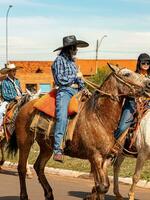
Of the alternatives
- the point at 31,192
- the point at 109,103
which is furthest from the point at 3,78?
the point at 109,103

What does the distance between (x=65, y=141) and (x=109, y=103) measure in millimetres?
955

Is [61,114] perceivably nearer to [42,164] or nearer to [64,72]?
[64,72]

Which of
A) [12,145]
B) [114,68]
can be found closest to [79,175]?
[12,145]

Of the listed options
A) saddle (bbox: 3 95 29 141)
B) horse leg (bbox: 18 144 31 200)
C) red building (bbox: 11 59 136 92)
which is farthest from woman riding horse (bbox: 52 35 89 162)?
red building (bbox: 11 59 136 92)

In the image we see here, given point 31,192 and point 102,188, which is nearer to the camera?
point 102,188

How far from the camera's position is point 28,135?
33.6ft

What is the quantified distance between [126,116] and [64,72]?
1338 mm

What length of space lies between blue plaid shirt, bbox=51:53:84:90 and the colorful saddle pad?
0.30m

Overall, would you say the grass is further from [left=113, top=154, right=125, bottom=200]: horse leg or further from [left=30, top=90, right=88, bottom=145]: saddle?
[left=30, top=90, right=88, bottom=145]: saddle

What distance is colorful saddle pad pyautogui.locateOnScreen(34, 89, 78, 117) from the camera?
9.32m

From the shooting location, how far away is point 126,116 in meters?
9.88

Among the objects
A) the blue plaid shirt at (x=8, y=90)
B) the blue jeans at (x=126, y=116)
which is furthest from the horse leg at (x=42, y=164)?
the blue plaid shirt at (x=8, y=90)

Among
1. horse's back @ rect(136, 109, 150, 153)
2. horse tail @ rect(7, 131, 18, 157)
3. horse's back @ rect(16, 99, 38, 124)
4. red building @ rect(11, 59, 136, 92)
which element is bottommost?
red building @ rect(11, 59, 136, 92)

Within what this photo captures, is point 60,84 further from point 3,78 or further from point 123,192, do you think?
point 3,78
